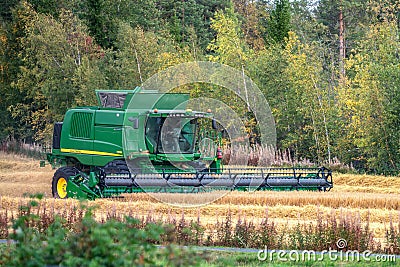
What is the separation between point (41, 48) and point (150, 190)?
83.1 ft

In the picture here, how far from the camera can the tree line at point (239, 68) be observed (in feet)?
102

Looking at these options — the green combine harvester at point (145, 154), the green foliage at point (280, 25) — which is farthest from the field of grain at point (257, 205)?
the green foliage at point (280, 25)

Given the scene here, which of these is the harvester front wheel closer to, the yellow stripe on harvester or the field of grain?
the field of grain

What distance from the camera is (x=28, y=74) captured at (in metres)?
45.6

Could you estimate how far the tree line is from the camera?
30984 millimetres

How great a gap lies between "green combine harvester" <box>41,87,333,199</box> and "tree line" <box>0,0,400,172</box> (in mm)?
10230

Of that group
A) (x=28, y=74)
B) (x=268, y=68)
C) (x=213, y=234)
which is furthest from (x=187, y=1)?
(x=213, y=234)

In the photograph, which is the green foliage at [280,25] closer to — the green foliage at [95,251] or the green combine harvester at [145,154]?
the green combine harvester at [145,154]

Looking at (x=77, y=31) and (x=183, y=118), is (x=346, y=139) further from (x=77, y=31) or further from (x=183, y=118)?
(x=77, y=31)

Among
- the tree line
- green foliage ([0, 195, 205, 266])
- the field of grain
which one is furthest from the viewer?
the tree line

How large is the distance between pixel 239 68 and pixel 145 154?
19485 mm

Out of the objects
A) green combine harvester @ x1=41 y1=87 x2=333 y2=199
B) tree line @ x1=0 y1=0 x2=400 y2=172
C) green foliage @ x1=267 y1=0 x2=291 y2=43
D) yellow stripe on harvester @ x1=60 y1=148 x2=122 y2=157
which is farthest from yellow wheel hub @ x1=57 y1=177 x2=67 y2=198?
green foliage @ x1=267 y1=0 x2=291 y2=43

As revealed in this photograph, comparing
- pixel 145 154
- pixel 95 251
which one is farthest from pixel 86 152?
pixel 95 251

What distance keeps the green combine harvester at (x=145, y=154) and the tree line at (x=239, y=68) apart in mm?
10230
